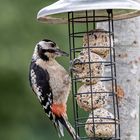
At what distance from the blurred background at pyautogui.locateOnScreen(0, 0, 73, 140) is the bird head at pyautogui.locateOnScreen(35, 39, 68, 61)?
22.7ft

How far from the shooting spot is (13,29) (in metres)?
16.6

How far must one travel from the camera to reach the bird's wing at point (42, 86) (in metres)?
8.73

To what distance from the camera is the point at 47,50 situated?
8.71 m

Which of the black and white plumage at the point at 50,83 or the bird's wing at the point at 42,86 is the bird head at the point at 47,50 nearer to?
the black and white plumage at the point at 50,83

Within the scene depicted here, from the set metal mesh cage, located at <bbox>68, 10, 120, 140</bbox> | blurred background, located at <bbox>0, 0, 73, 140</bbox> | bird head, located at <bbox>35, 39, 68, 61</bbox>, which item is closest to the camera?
metal mesh cage, located at <bbox>68, 10, 120, 140</bbox>

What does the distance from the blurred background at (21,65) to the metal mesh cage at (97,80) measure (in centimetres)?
759

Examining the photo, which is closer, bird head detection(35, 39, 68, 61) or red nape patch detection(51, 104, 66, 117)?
bird head detection(35, 39, 68, 61)

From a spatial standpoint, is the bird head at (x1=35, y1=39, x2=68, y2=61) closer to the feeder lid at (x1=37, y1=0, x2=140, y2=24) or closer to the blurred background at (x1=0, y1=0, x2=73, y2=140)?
the feeder lid at (x1=37, y1=0, x2=140, y2=24)

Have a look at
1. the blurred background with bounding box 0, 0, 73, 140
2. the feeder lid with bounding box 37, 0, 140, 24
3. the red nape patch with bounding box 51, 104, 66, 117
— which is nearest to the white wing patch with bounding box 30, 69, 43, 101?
Result: the red nape patch with bounding box 51, 104, 66, 117

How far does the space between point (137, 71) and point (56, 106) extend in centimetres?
98

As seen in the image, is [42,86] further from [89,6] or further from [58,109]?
[89,6]

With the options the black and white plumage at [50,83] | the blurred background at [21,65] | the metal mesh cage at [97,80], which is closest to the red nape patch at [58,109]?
the black and white plumage at [50,83]

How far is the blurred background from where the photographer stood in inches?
637

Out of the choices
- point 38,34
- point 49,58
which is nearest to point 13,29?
point 38,34
